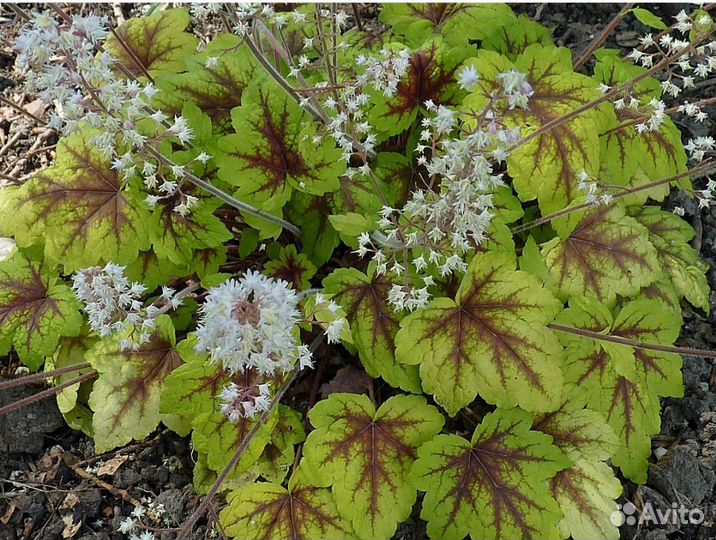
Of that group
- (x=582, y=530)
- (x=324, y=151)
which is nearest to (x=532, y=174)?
(x=324, y=151)

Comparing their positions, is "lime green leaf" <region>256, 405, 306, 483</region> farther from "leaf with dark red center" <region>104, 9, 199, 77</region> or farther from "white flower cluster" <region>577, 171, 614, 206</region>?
"leaf with dark red center" <region>104, 9, 199, 77</region>

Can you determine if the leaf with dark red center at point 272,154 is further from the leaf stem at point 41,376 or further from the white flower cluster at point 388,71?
the leaf stem at point 41,376

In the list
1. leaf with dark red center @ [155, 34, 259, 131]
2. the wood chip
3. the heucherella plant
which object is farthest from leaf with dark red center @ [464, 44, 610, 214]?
the wood chip

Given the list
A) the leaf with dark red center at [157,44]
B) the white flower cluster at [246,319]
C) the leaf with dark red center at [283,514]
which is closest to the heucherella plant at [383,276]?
A: the leaf with dark red center at [283,514]

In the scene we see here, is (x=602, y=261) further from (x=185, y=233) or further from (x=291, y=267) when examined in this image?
(x=185, y=233)

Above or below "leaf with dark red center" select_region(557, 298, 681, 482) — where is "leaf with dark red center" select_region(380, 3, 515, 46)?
above

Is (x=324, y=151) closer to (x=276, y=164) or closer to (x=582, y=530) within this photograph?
(x=276, y=164)
